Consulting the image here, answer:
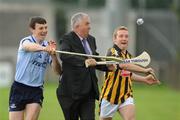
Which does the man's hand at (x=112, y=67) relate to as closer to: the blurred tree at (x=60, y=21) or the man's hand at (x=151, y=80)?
the man's hand at (x=151, y=80)

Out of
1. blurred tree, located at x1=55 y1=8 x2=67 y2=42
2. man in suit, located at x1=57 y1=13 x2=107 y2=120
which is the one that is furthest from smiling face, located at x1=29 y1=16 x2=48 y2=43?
blurred tree, located at x1=55 y1=8 x2=67 y2=42

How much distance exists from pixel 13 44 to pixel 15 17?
220 cm

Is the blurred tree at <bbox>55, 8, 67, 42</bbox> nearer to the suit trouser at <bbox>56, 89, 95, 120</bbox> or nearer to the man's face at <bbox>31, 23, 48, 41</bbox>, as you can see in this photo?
the suit trouser at <bbox>56, 89, 95, 120</bbox>

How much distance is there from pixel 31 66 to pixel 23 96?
1.71 ft

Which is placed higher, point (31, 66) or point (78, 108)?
point (31, 66)

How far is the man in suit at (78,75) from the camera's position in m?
12.9

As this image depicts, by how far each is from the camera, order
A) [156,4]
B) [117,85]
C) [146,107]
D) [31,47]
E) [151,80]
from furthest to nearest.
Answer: [156,4] < [146,107] < [117,85] < [151,80] < [31,47]

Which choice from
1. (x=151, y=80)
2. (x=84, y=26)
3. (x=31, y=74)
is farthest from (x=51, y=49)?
(x=151, y=80)

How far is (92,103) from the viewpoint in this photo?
13227 mm

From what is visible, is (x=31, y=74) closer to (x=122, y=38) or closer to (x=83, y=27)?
(x=83, y=27)

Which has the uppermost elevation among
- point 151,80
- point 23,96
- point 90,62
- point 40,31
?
point 40,31

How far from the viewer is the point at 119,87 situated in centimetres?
1387

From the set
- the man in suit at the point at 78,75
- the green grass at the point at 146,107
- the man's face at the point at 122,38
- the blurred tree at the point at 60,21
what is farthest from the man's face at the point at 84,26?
the blurred tree at the point at 60,21

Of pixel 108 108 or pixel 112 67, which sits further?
pixel 108 108
